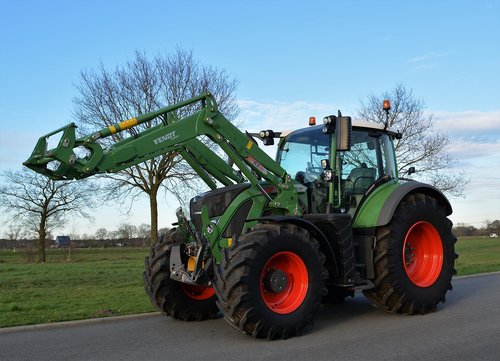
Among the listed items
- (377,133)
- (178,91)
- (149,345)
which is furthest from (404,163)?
(149,345)

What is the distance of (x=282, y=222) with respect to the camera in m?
6.53

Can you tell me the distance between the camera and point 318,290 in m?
6.53

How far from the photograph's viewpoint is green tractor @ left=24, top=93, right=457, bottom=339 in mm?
6086

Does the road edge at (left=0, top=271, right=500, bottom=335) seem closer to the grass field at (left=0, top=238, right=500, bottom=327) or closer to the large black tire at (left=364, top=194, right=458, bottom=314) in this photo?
the grass field at (left=0, top=238, right=500, bottom=327)

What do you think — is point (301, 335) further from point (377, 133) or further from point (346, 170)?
point (377, 133)

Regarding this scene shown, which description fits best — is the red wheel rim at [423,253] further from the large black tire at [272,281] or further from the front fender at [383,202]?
the large black tire at [272,281]

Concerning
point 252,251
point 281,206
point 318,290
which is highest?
point 281,206

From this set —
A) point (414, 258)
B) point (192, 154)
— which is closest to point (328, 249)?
point (414, 258)

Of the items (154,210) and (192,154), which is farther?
(154,210)

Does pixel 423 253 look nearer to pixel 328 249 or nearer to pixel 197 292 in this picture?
pixel 328 249

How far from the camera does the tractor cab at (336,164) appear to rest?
7664 mm

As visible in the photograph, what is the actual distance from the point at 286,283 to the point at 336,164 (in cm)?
206

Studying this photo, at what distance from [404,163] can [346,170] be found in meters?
19.2

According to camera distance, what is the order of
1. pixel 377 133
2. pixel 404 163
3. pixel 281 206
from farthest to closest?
pixel 404 163 < pixel 377 133 < pixel 281 206
